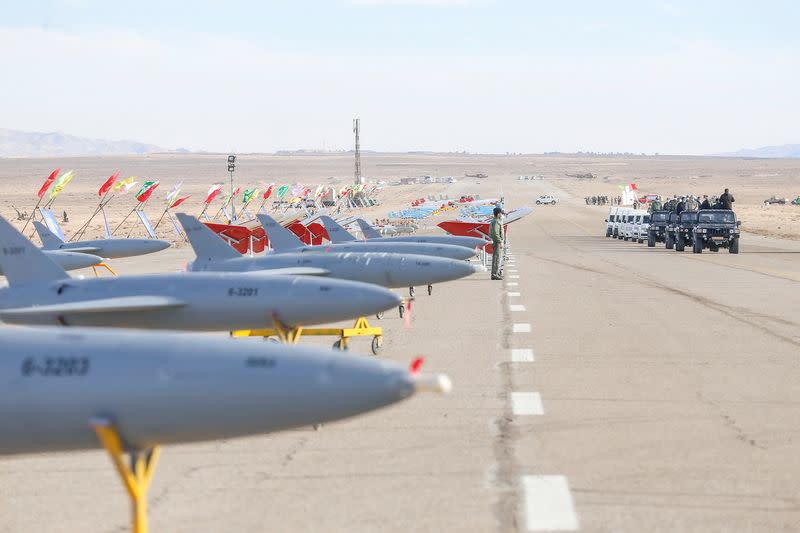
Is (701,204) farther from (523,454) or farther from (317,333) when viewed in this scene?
(523,454)

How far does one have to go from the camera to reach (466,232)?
4275cm

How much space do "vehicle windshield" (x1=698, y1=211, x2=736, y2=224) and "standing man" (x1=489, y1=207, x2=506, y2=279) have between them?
59.3 ft

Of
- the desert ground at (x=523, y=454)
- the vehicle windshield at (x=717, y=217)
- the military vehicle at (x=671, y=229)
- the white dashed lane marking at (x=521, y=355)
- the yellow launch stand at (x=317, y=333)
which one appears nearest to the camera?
the desert ground at (x=523, y=454)

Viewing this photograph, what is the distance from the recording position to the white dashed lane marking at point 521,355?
1864 centimetres

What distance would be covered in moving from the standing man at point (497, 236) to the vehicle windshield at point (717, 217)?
1807 cm

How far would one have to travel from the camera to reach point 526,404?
1468cm

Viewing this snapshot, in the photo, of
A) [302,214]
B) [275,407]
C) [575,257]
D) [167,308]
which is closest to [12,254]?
[167,308]

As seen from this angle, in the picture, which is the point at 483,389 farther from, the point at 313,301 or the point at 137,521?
the point at 137,521

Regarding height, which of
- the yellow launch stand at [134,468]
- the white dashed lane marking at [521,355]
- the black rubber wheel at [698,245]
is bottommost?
the black rubber wheel at [698,245]

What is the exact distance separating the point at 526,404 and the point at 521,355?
15.0 ft

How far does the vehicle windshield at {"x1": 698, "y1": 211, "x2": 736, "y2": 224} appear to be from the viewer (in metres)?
50.8

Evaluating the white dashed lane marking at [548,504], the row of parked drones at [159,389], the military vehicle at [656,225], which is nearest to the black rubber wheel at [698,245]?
the military vehicle at [656,225]

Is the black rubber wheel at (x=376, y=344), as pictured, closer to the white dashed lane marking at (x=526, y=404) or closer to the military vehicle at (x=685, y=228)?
the white dashed lane marking at (x=526, y=404)

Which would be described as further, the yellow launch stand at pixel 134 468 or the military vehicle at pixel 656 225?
the military vehicle at pixel 656 225
